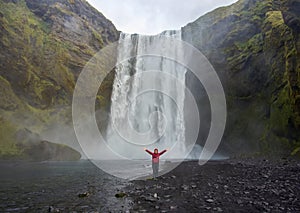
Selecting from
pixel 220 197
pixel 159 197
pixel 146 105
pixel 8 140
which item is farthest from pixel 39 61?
pixel 220 197

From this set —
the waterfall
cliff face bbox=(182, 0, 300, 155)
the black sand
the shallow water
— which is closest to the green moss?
the waterfall

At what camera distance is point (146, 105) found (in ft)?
135

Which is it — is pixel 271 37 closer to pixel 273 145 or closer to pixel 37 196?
pixel 273 145

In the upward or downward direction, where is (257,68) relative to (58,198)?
upward

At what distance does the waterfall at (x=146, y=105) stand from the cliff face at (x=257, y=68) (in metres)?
4.40

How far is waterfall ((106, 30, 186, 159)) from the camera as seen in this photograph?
126 feet

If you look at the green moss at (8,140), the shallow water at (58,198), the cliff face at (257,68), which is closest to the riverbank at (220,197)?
the shallow water at (58,198)

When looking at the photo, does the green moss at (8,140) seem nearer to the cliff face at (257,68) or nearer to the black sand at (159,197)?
the black sand at (159,197)

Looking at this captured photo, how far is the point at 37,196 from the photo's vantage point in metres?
8.38

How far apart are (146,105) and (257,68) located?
706 inches

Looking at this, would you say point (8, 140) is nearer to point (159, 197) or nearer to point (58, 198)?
point (58, 198)

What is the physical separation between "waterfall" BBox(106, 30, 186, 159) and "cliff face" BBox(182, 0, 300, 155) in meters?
4.40

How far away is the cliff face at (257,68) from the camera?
2180cm

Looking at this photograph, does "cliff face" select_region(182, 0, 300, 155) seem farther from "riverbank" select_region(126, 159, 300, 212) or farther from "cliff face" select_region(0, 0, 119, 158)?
"cliff face" select_region(0, 0, 119, 158)
